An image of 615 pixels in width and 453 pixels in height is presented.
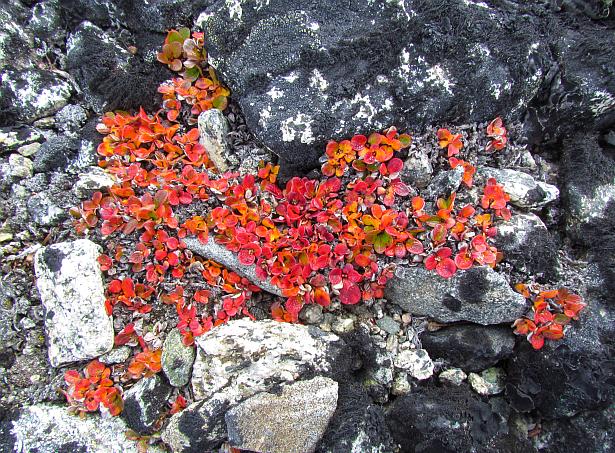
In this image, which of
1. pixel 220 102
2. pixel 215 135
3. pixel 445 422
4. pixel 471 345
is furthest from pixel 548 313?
pixel 220 102

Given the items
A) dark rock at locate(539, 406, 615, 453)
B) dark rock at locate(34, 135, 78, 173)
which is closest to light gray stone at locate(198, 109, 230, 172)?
dark rock at locate(34, 135, 78, 173)

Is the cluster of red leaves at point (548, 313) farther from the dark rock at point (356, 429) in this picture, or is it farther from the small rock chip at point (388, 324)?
the dark rock at point (356, 429)

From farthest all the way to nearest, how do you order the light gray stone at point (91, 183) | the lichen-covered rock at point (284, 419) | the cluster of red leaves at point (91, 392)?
the light gray stone at point (91, 183) < the cluster of red leaves at point (91, 392) < the lichen-covered rock at point (284, 419)

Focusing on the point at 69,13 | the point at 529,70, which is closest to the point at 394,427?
the point at 529,70

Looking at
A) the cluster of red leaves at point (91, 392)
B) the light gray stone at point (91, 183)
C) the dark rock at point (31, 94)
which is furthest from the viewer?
the dark rock at point (31, 94)

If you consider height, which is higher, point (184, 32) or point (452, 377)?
point (184, 32)

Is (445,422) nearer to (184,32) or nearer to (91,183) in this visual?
(91,183)

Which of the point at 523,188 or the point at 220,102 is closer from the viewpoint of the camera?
the point at 523,188

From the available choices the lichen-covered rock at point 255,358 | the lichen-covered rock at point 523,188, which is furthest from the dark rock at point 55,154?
the lichen-covered rock at point 523,188
